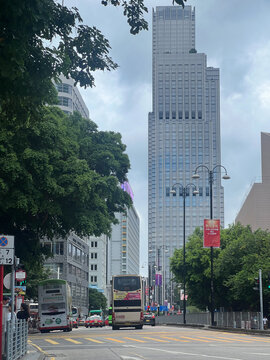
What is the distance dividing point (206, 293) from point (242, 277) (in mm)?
15730

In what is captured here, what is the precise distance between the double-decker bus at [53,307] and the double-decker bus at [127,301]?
13.4 ft

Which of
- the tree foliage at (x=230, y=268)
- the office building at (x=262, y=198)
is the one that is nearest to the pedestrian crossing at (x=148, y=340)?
the tree foliage at (x=230, y=268)

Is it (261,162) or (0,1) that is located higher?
(261,162)

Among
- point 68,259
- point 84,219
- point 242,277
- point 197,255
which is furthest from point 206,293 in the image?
point 84,219

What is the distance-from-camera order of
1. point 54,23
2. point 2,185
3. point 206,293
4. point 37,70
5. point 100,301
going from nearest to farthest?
1. point 37,70
2. point 54,23
3. point 2,185
4. point 206,293
5. point 100,301

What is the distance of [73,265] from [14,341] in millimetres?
85385

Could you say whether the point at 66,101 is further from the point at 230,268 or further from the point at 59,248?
the point at 230,268

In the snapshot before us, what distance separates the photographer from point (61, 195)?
99.9ft

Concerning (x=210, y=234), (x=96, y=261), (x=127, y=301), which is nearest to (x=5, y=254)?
(x=210, y=234)

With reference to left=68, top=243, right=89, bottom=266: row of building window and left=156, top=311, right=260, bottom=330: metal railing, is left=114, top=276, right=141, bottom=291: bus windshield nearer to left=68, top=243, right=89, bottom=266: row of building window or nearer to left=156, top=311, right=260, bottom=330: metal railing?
left=156, top=311, right=260, bottom=330: metal railing

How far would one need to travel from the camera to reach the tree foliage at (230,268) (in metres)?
61.5

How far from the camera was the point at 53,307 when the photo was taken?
163ft

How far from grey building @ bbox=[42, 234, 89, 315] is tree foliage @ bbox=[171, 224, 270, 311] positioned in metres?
16.4

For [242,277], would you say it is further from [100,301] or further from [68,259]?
[100,301]
